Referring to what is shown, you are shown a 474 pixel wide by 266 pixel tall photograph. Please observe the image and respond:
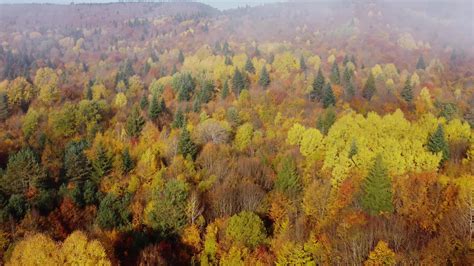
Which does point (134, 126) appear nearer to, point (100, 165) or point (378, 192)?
point (100, 165)

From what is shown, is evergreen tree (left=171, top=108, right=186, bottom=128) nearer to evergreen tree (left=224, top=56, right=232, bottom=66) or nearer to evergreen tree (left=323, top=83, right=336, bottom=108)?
evergreen tree (left=323, top=83, right=336, bottom=108)

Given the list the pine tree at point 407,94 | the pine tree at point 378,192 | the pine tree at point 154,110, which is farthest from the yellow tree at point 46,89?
the pine tree at point 407,94

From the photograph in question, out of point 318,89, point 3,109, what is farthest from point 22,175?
point 318,89

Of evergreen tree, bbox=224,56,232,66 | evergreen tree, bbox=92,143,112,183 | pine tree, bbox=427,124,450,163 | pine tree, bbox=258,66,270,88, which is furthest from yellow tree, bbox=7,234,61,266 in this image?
evergreen tree, bbox=224,56,232,66

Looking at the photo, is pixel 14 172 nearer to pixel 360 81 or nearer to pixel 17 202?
pixel 17 202

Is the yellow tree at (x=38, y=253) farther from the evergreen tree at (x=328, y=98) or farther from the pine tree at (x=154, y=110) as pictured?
the evergreen tree at (x=328, y=98)
